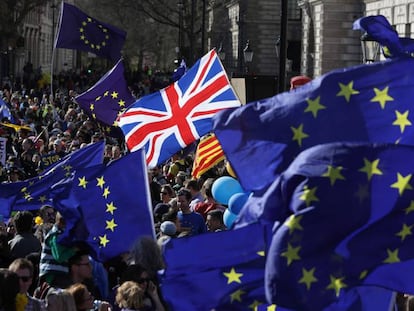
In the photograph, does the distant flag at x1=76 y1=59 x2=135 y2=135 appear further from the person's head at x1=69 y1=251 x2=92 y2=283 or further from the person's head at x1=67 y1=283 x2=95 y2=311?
the person's head at x1=67 y1=283 x2=95 y2=311

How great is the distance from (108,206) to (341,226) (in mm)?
3372

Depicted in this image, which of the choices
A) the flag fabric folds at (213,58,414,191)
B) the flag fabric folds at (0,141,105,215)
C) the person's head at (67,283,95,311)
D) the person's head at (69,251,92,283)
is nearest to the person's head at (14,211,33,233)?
the flag fabric folds at (0,141,105,215)

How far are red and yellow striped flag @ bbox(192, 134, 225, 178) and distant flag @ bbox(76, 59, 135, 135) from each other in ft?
16.6

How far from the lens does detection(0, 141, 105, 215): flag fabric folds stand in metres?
11.2

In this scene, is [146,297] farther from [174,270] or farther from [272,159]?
[272,159]

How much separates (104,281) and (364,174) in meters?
3.22

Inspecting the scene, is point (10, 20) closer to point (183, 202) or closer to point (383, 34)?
point (183, 202)

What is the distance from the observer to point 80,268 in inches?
347

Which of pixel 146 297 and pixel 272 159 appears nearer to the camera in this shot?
pixel 272 159

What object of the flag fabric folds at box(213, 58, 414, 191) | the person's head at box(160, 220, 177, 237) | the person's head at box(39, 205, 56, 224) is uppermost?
the flag fabric folds at box(213, 58, 414, 191)

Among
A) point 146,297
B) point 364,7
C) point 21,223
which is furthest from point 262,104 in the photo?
point 364,7

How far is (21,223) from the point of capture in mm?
10289

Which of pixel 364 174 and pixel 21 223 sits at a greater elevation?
pixel 364 174

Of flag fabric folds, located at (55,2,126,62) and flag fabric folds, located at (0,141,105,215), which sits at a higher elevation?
flag fabric folds, located at (55,2,126,62)
